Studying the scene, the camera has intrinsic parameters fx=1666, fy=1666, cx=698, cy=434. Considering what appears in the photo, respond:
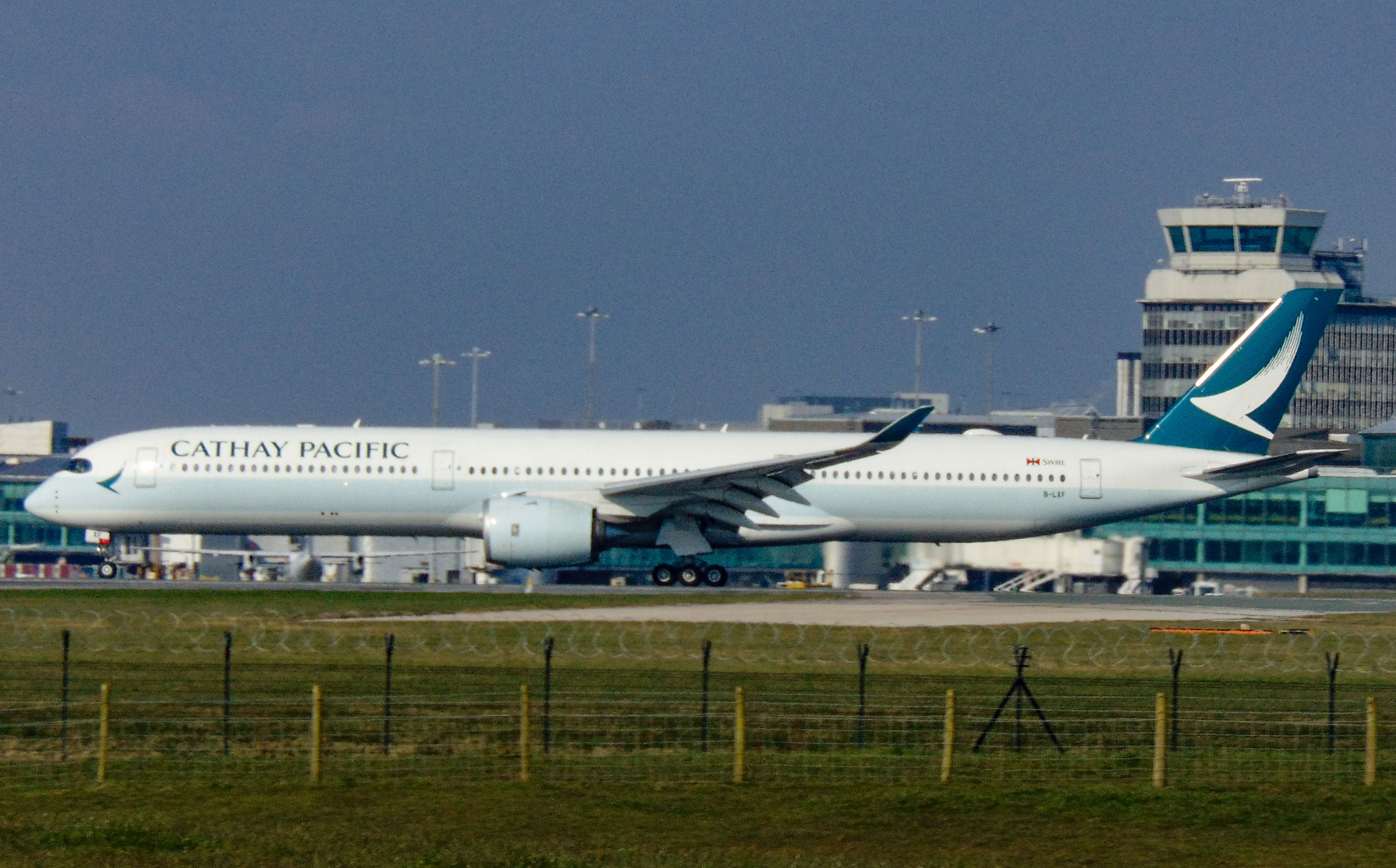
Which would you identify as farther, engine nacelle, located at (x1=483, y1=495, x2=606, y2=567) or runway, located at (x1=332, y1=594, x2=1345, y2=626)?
engine nacelle, located at (x1=483, y1=495, x2=606, y2=567)

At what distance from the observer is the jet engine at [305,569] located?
48094 millimetres

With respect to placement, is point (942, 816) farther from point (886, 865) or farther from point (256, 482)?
point (256, 482)

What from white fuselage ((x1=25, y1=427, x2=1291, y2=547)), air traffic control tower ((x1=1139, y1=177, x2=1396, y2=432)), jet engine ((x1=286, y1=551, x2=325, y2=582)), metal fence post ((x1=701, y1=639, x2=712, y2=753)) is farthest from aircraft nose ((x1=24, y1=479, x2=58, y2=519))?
air traffic control tower ((x1=1139, y1=177, x2=1396, y2=432))

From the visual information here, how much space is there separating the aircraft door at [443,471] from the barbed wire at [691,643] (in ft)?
30.4

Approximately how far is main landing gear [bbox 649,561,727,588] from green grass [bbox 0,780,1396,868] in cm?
2626

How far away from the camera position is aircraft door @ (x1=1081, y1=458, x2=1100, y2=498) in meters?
44.3

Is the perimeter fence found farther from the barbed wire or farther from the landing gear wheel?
the landing gear wheel

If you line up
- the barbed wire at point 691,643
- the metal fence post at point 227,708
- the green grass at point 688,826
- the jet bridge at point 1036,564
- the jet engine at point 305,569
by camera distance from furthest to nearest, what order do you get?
the jet bridge at point 1036,564
the jet engine at point 305,569
the barbed wire at point 691,643
the metal fence post at point 227,708
the green grass at point 688,826

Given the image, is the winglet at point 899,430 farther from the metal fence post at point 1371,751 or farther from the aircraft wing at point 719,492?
the metal fence post at point 1371,751

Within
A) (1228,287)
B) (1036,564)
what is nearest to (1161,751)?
(1036,564)

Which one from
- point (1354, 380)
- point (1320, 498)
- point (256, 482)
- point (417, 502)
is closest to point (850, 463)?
point (417, 502)

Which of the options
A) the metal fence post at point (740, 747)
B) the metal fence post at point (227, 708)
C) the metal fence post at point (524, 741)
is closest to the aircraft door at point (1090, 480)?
the metal fence post at point (227, 708)

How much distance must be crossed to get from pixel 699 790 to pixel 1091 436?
7121 centimetres

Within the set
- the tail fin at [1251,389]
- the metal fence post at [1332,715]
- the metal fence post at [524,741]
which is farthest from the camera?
the tail fin at [1251,389]
